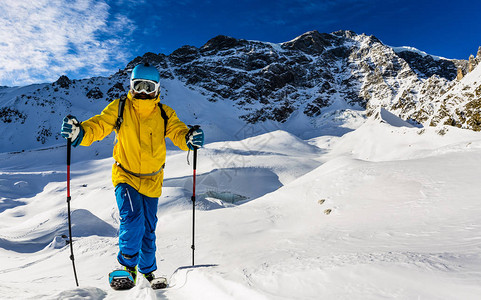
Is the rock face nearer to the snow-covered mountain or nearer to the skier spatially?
the snow-covered mountain

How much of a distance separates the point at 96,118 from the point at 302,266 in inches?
114

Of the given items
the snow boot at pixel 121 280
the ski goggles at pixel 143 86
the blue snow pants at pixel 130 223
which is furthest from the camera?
the ski goggles at pixel 143 86

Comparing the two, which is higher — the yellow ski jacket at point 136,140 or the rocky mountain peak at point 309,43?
the rocky mountain peak at point 309,43

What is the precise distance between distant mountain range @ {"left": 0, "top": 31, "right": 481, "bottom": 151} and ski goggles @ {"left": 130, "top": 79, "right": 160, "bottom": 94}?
2304 inches

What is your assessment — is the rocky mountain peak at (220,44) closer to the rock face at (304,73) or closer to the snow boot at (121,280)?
the rock face at (304,73)

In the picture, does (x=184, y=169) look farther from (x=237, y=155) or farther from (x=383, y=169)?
(x=383, y=169)

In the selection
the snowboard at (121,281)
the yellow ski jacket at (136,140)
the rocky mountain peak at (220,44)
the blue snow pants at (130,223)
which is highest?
the rocky mountain peak at (220,44)

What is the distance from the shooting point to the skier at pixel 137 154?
127 inches

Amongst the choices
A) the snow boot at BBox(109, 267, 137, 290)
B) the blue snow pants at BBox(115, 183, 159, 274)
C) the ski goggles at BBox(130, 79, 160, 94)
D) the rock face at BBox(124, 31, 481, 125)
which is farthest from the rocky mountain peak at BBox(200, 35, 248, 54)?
the snow boot at BBox(109, 267, 137, 290)

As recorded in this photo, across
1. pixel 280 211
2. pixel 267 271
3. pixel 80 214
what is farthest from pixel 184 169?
pixel 267 271

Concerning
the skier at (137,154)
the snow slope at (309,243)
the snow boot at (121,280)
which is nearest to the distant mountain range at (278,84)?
the snow slope at (309,243)

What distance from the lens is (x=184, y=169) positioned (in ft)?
78.1

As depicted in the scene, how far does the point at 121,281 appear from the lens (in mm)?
2965

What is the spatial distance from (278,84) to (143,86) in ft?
335
